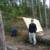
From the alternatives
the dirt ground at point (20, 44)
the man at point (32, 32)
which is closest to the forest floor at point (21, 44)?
the dirt ground at point (20, 44)

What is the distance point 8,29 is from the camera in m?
13.7

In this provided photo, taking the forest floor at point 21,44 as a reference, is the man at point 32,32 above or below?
above

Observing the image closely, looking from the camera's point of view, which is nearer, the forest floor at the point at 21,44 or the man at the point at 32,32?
the forest floor at the point at 21,44

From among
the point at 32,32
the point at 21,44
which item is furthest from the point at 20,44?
the point at 32,32

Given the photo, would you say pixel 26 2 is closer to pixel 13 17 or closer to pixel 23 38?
pixel 13 17

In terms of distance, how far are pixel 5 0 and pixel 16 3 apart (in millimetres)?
1047

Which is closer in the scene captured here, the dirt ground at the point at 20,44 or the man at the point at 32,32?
the dirt ground at the point at 20,44

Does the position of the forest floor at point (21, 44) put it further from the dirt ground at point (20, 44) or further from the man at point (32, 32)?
the man at point (32, 32)

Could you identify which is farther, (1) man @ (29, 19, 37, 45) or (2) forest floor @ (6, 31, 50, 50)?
(1) man @ (29, 19, 37, 45)

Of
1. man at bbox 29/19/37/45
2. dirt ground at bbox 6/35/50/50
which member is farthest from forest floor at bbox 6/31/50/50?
man at bbox 29/19/37/45

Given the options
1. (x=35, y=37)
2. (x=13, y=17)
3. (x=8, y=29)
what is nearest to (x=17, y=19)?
(x=13, y=17)

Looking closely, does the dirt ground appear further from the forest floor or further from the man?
the man

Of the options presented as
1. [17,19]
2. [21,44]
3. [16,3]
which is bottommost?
[21,44]

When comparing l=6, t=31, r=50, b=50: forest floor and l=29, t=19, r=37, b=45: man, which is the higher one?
l=29, t=19, r=37, b=45: man
